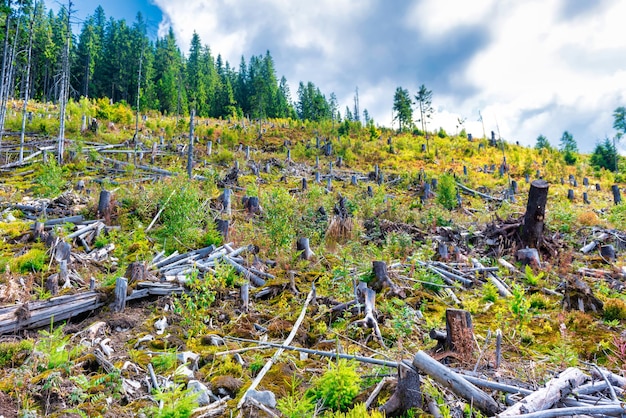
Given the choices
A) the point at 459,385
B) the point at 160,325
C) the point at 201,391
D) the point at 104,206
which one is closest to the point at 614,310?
the point at 459,385

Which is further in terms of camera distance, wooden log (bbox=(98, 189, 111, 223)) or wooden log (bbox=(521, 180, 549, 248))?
wooden log (bbox=(98, 189, 111, 223))

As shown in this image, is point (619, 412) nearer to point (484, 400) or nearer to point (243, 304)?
point (484, 400)

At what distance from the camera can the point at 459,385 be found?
102 inches

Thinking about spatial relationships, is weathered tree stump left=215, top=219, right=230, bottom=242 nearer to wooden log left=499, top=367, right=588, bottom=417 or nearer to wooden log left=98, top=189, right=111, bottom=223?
wooden log left=98, top=189, right=111, bottom=223

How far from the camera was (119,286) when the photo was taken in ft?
17.0

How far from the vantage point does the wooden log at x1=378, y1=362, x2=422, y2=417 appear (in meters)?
2.63

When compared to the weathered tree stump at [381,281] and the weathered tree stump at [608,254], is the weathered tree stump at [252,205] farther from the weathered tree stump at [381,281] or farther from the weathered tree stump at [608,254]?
the weathered tree stump at [608,254]

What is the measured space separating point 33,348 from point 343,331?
341 centimetres

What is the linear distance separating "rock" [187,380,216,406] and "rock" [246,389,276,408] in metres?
0.41

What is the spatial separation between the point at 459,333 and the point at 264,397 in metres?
1.93

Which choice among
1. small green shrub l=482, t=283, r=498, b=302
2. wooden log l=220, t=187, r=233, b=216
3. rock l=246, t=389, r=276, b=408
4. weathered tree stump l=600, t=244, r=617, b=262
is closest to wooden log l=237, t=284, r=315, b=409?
rock l=246, t=389, r=276, b=408

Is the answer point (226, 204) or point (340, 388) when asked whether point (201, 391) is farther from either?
point (226, 204)

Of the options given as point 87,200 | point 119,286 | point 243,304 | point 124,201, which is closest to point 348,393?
point 243,304

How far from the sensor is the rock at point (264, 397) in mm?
3101
